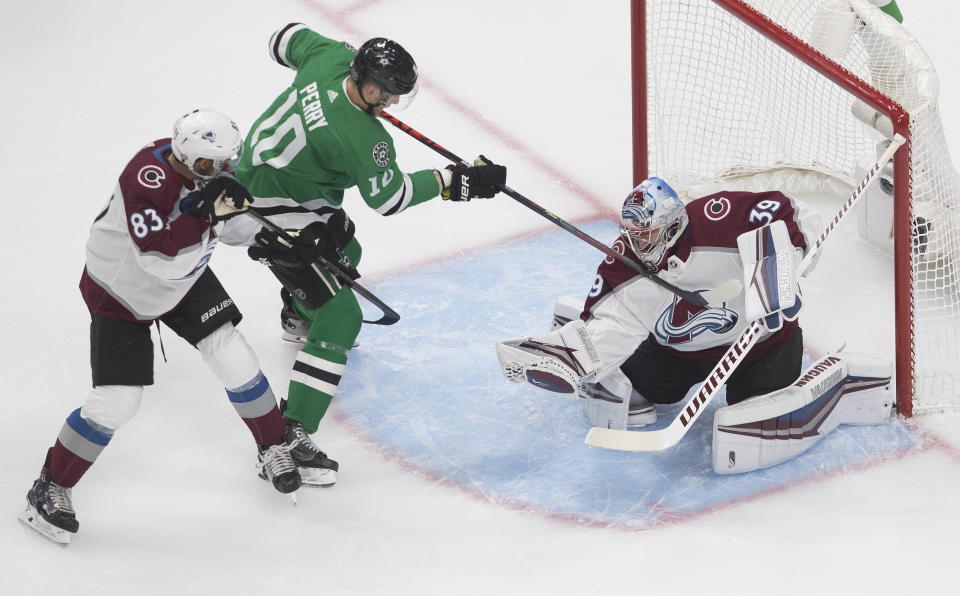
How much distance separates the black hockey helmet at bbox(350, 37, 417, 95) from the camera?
11.4 feet

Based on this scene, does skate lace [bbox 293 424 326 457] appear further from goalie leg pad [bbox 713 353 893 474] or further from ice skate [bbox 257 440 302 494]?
goalie leg pad [bbox 713 353 893 474]

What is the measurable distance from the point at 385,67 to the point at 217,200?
1.84 ft

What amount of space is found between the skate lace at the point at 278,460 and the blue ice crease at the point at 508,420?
1.14ft

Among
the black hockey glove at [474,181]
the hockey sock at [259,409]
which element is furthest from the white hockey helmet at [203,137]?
the black hockey glove at [474,181]

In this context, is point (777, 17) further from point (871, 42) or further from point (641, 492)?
point (641, 492)

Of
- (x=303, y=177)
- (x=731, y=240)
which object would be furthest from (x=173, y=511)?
(x=731, y=240)

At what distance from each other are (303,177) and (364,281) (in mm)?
976

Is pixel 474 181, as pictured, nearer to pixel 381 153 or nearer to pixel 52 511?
pixel 381 153

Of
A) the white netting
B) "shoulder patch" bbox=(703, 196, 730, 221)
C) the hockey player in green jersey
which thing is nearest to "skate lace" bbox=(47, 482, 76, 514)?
the hockey player in green jersey

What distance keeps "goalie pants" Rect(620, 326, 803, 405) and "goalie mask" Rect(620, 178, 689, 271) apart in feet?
1.24

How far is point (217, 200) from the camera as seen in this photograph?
10.6ft

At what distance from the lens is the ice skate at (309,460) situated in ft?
12.0

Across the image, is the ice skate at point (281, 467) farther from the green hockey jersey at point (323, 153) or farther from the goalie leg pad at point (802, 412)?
the goalie leg pad at point (802, 412)

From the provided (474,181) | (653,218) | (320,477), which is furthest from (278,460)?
(653,218)
